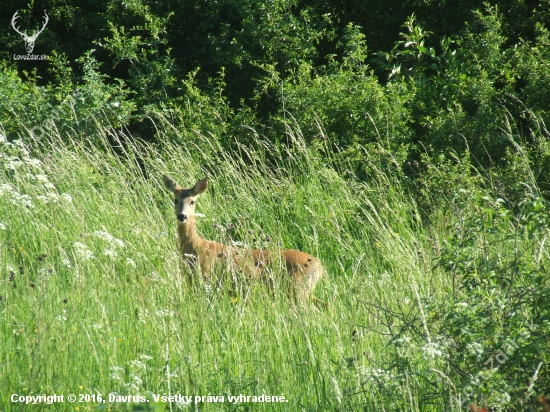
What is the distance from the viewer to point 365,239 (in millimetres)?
6480

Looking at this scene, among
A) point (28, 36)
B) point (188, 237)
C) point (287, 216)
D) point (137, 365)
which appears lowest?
point (137, 365)

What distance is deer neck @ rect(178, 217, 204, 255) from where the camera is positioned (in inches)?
270

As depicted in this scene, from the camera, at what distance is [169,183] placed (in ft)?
23.6

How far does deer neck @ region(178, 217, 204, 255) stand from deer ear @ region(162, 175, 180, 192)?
38 cm

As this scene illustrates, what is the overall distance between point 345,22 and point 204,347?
8645 millimetres

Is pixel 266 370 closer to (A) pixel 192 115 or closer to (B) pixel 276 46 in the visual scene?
(A) pixel 192 115

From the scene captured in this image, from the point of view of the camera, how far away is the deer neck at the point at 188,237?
6.86 meters

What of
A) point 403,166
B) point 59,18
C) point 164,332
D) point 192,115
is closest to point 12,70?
point 59,18

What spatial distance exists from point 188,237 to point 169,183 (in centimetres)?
60

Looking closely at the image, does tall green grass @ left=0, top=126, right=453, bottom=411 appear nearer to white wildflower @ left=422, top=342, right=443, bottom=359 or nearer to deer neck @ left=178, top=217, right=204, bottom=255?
white wildflower @ left=422, top=342, right=443, bottom=359

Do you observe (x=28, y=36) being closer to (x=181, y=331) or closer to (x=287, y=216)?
(x=287, y=216)

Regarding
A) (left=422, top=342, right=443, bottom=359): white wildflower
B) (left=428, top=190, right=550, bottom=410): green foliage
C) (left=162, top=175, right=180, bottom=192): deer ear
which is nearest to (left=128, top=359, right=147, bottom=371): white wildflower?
(left=422, top=342, right=443, bottom=359): white wildflower

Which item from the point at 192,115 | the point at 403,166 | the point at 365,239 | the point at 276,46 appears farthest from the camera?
the point at 276,46

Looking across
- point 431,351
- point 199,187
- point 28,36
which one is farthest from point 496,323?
point 28,36
